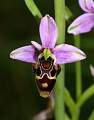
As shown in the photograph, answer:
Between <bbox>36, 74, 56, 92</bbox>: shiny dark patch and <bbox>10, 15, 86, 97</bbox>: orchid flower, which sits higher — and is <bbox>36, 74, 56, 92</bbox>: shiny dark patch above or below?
below

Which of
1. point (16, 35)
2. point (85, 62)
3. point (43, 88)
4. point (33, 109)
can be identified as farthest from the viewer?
point (16, 35)

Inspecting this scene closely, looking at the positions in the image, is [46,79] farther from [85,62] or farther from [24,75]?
[24,75]

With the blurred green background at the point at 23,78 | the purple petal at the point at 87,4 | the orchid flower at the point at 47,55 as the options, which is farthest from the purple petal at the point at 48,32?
Result: the blurred green background at the point at 23,78

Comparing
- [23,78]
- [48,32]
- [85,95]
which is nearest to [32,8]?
[48,32]

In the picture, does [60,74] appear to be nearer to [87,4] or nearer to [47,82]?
[47,82]

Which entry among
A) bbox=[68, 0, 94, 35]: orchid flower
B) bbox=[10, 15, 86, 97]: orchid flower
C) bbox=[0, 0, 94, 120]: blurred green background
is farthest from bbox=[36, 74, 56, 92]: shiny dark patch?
bbox=[0, 0, 94, 120]: blurred green background

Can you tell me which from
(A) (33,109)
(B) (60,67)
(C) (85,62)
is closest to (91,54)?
(C) (85,62)

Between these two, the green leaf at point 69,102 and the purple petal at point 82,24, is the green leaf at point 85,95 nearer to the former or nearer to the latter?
the green leaf at point 69,102

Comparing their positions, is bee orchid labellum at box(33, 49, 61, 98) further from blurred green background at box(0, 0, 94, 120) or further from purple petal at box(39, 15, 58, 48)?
blurred green background at box(0, 0, 94, 120)
